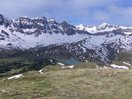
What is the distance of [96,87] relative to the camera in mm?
54531

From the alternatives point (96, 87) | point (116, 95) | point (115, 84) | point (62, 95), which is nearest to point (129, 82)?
point (115, 84)

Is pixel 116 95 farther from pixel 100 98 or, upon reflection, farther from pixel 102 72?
pixel 102 72

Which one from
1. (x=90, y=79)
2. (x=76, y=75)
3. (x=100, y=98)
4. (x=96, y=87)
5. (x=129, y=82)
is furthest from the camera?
(x=76, y=75)

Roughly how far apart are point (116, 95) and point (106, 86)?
25.5 feet

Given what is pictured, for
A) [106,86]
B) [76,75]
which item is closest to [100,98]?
[106,86]

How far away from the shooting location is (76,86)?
2175 inches

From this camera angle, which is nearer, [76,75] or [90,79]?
[90,79]

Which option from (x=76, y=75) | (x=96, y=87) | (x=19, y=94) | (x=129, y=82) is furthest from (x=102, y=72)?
(x=19, y=94)

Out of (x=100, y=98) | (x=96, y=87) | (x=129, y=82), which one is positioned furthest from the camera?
(x=129, y=82)

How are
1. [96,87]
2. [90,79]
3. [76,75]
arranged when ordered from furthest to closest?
1. [76,75]
2. [90,79]
3. [96,87]

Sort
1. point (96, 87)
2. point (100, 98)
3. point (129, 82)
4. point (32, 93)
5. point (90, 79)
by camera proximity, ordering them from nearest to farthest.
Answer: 1. point (100, 98)
2. point (32, 93)
3. point (96, 87)
4. point (129, 82)
5. point (90, 79)

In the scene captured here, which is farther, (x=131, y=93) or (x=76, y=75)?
(x=76, y=75)

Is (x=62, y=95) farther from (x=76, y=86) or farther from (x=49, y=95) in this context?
(x=76, y=86)

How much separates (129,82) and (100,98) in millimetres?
15467
